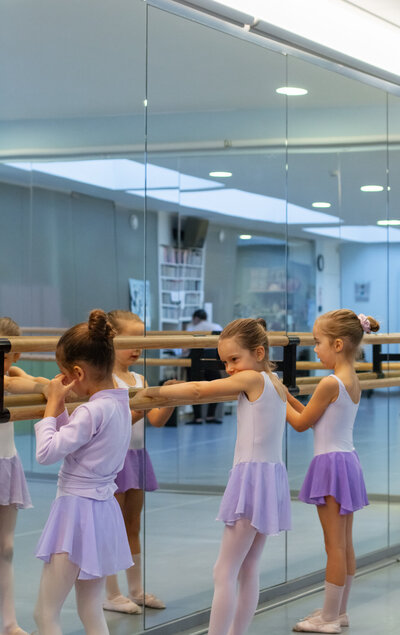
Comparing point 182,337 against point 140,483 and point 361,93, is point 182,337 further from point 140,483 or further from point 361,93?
point 361,93

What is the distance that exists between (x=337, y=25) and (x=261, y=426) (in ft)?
7.29

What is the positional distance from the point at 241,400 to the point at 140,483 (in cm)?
64

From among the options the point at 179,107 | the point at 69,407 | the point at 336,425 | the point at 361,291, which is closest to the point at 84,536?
the point at 69,407

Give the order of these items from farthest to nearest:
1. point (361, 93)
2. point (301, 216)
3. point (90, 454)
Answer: point (361, 93)
point (301, 216)
point (90, 454)

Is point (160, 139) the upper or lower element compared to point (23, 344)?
upper

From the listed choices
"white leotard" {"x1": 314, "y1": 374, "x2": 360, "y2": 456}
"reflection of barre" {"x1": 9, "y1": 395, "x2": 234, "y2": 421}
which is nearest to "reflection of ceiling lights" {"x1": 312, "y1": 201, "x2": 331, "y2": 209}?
"white leotard" {"x1": 314, "y1": 374, "x2": 360, "y2": 456}

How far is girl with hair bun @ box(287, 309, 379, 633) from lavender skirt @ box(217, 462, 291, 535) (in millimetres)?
628

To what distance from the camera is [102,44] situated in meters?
3.64

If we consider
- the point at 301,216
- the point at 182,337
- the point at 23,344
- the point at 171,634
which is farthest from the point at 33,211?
the point at 301,216

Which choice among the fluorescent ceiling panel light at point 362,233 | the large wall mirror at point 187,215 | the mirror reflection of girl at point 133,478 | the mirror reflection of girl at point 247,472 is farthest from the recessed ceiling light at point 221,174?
the mirror reflection of girl at point 247,472

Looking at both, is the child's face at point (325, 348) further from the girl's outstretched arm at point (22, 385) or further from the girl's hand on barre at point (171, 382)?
the girl's outstretched arm at point (22, 385)

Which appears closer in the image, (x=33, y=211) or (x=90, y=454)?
(x=90, y=454)

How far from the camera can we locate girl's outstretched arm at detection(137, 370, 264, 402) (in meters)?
3.17

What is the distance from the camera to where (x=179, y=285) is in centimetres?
413
